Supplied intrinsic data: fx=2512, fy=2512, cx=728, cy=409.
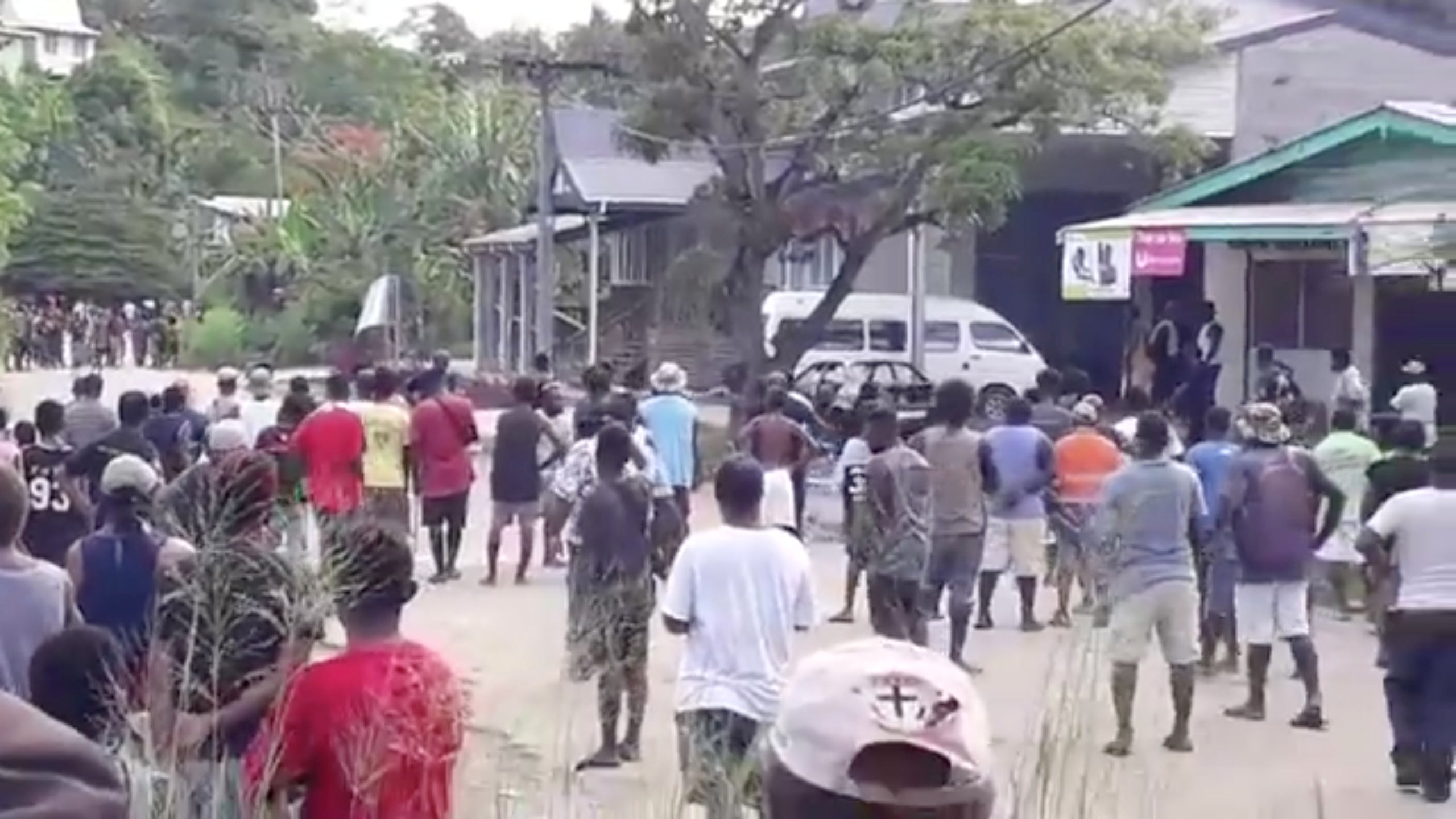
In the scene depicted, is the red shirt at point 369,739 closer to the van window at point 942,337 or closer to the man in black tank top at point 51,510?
the man in black tank top at point 51,510

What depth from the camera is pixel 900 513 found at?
12883 mm

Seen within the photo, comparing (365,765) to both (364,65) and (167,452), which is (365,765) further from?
(364,65)

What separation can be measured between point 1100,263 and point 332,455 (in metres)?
12.7

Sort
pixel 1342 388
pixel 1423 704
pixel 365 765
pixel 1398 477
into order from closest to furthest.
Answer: pixel 365 765 < pixel 1423 704 < pixel 1398 477 < pixel 1342 388

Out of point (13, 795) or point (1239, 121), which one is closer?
point (13, 795)

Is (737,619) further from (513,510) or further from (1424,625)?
(513,510)

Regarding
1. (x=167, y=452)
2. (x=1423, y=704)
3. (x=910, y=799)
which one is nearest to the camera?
(x=910, y=799)

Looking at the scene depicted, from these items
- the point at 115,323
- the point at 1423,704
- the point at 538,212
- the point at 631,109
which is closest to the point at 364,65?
the point at 115,323

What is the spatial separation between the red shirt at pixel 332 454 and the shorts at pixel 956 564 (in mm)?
3567

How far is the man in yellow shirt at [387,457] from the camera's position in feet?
52.3

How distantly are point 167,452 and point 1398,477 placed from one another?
22.5ft

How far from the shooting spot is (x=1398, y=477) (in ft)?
40.2

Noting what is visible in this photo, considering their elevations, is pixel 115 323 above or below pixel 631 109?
below

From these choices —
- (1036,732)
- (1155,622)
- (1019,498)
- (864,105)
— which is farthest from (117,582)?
(864,105)
